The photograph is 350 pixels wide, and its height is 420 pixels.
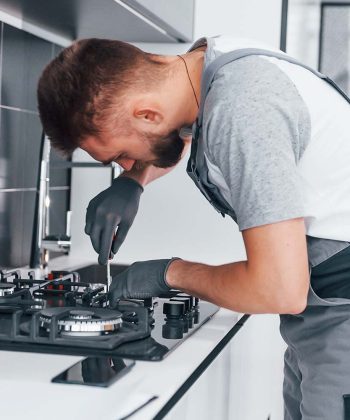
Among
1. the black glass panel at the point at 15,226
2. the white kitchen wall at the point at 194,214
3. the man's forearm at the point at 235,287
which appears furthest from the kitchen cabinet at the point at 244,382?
the black glass panel at the point at 15,226

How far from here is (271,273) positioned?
1116 mm

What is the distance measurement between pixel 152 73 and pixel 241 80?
154 millimetres

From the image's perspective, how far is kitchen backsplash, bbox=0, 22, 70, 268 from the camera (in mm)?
2043

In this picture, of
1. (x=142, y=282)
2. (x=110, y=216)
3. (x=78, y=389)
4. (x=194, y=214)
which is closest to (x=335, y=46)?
(x=194, y=214)

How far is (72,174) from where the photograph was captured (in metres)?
2.40

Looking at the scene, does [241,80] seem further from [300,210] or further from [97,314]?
[97,314]

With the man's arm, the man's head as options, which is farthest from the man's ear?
the man's arm

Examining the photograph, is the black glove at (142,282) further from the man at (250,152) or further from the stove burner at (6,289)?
the stove burner at (6,289)

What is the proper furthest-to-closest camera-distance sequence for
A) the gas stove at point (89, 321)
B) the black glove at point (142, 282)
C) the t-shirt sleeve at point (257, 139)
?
the black glove at point (142, 282) → the gas stove at point (89, 321) → the t-shirt sleeve at point (257, 139)

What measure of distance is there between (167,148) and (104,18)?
77cm

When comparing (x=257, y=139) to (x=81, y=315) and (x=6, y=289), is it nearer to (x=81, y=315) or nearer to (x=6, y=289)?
(x=81, y=315)

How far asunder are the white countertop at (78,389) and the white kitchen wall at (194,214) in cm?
99

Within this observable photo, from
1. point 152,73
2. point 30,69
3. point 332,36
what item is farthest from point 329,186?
point 332,36

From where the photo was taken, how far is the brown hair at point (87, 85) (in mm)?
1176
